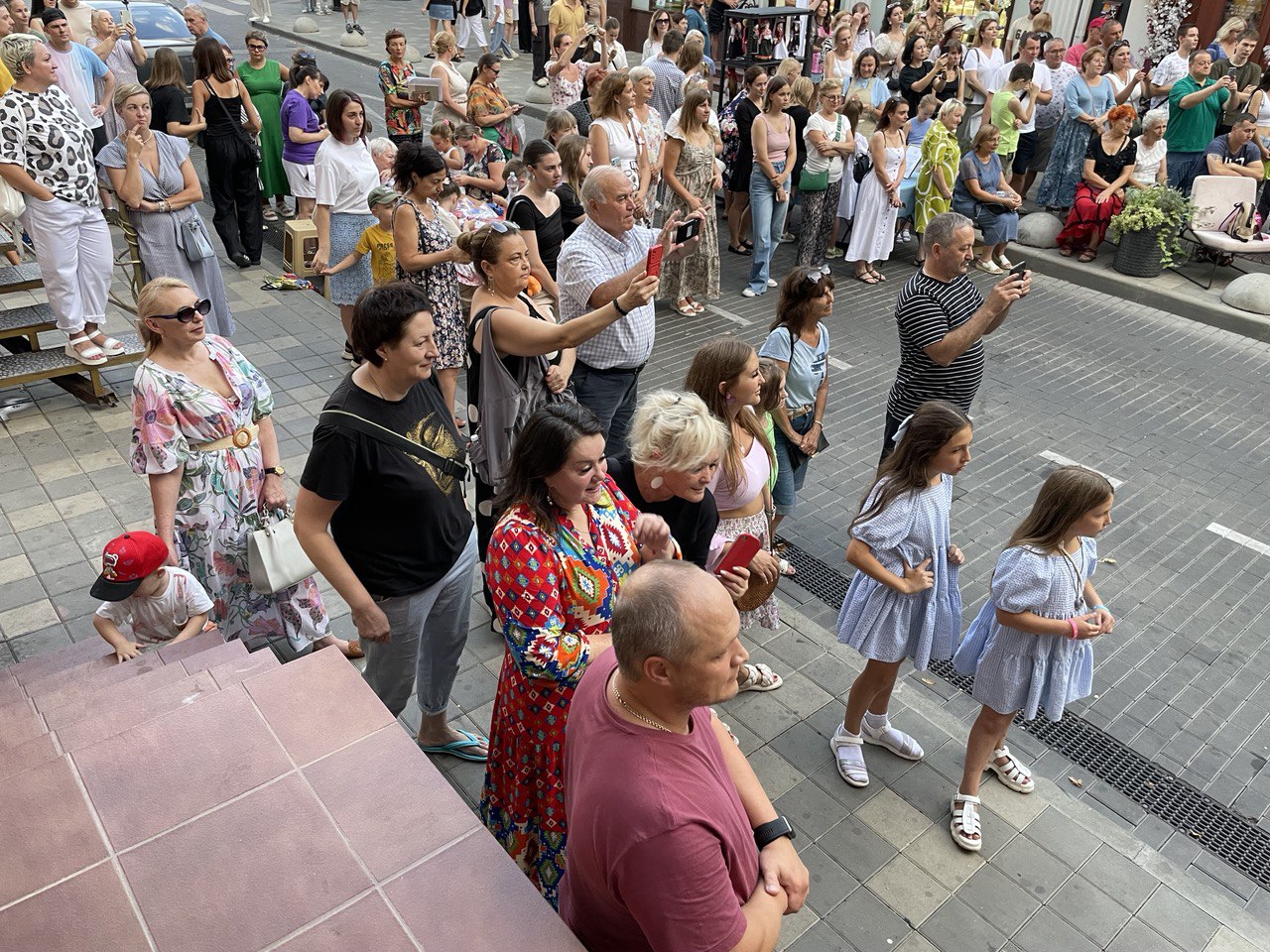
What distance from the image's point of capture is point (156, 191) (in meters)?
6.89

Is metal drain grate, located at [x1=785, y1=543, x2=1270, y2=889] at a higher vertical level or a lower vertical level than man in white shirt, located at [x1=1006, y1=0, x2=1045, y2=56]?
lower

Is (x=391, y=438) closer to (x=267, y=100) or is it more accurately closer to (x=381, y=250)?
(x=381, y=250)

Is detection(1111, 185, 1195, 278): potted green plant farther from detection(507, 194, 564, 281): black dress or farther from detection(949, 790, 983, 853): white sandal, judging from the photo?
detection(949, 790, 983, 853): white sandal

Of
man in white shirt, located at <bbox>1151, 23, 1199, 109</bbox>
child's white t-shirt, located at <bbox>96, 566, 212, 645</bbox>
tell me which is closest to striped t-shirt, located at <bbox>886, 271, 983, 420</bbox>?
child's white t-shirt, located at <bbox>96, 566, 212, 645</bbox>

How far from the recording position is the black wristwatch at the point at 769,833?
2316 mm

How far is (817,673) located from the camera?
16.0 ft

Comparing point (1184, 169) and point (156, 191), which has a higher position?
point (156, 191)

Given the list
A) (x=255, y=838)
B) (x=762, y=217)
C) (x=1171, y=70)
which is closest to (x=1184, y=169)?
(x=1171, y=70)

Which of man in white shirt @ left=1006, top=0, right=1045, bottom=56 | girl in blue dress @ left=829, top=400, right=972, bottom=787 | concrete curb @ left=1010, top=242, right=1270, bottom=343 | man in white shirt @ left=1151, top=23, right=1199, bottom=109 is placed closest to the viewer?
girl in blue dress @ left=829, top=400, right=972, bottom=787

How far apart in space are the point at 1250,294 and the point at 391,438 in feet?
31.8

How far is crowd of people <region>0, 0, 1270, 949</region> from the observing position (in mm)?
2164

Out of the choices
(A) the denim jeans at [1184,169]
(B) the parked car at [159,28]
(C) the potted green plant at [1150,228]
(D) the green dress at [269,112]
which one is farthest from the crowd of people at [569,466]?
(B) the parked car at [159,28]

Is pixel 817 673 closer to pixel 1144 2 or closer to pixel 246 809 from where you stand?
pixel 246 809

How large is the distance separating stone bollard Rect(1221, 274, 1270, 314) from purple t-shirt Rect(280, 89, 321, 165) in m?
9.33
